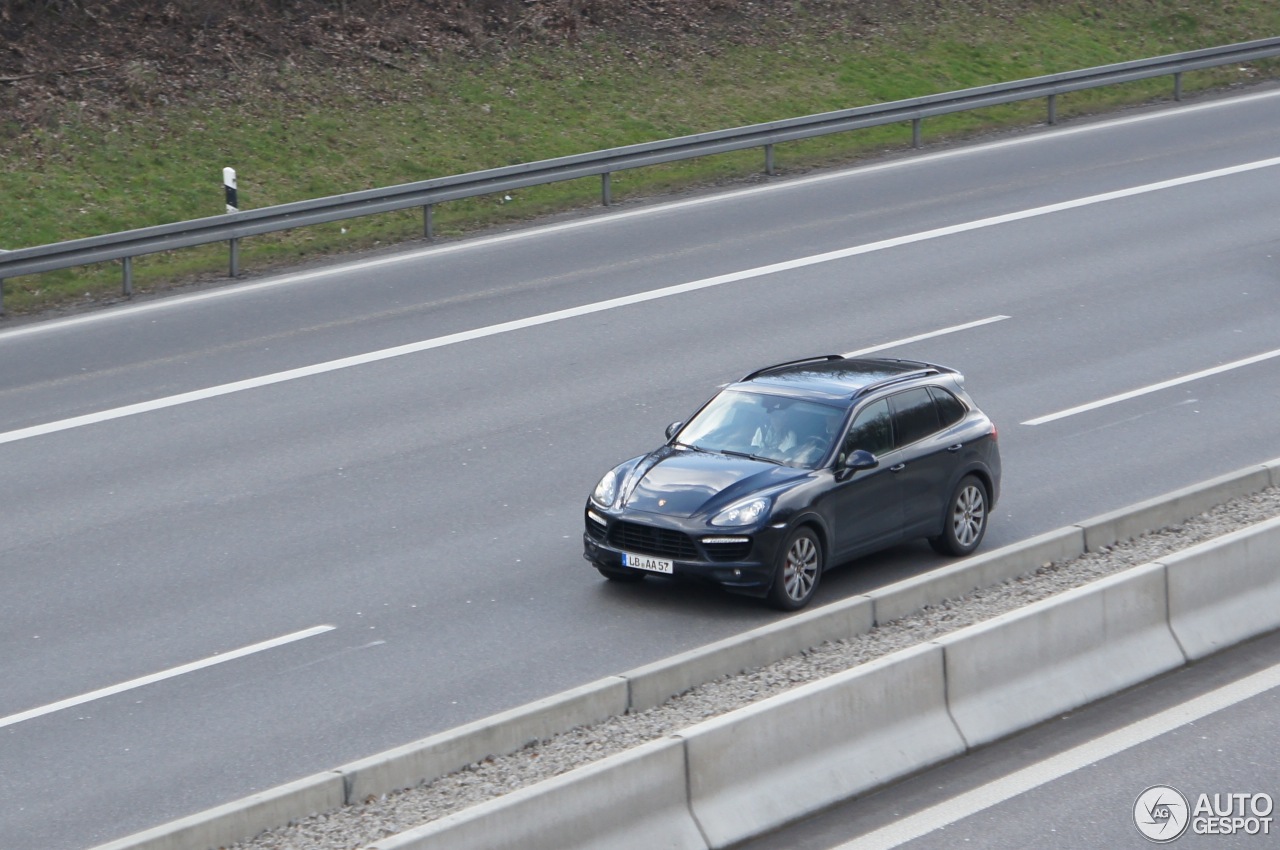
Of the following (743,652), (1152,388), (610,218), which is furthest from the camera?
(610,218)

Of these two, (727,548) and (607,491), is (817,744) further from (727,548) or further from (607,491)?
(607,491)

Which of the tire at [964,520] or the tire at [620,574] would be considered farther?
the tire at [964,520]

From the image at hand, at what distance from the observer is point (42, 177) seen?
2164 centimetres

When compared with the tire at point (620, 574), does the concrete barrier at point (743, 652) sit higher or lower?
higher

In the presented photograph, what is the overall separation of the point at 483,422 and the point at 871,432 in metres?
4.34

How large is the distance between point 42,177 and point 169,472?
9489 mm

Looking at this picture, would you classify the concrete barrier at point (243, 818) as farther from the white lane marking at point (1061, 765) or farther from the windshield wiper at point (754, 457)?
the windshield wiper at point (754, 457)

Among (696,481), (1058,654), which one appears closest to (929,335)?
(696,481)

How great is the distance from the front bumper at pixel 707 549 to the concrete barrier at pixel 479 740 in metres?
2.45

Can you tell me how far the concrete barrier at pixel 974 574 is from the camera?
9.91 meters

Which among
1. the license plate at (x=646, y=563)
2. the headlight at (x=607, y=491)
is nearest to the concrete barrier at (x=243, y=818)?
the license plate at (x=646, y=563)

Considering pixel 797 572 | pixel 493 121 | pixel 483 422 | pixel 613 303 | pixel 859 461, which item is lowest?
pixel 483 422

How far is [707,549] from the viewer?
1082 centimetres

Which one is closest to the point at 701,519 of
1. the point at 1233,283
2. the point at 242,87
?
the point at 1233,283
